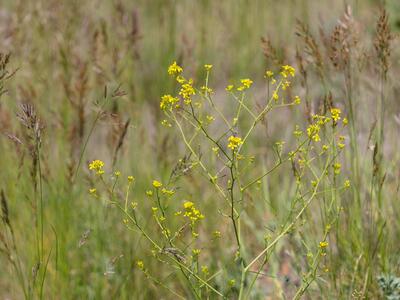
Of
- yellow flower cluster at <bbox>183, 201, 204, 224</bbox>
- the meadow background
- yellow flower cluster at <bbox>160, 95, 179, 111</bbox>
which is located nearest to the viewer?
yellow flower cluster at <bbox>183, 201, 204, 224</bbox>

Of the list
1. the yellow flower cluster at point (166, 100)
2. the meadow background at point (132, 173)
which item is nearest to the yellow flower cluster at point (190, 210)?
the yellow flower cluster at point (166, 100)

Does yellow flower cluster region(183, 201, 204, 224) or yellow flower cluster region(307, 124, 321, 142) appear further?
yellow flower cluster region(307, 124, 321, 142)

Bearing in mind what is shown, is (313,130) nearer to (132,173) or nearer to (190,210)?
(190,210)

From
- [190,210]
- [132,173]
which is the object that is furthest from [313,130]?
[132,173]

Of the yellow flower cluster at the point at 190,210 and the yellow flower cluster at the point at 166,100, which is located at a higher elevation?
the yellow flower cluster at the point at 166,100

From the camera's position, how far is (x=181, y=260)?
1776 millimetres

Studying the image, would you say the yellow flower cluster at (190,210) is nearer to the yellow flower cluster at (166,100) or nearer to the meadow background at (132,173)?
the yellow flower cluster at (166,100)

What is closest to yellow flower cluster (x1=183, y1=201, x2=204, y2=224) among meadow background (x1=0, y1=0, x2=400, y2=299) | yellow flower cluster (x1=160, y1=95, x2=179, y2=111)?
yellow flower cluster (x1=160, y1=95, x2=179, y2=111)

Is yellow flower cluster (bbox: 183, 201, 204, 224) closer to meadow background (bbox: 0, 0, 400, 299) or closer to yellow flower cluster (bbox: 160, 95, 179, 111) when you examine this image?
yellow flower cluster (bbox: 160, 95, 179, 111)

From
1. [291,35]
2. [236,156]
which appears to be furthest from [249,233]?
[291,35]

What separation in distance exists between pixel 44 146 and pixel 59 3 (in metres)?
0.93

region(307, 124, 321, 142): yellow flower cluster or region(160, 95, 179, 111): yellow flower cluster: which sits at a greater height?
region(160, 95, 179, 111): yellow flower cluster

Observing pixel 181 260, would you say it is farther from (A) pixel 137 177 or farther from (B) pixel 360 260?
(A) pixel 137 177

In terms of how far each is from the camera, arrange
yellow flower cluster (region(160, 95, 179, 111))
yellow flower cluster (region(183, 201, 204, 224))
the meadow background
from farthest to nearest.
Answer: the meadow background < yellow flower cluster (region(160, 95, 179, 111)) < yellow flower cluster (region(183, 201, 204, 224))
